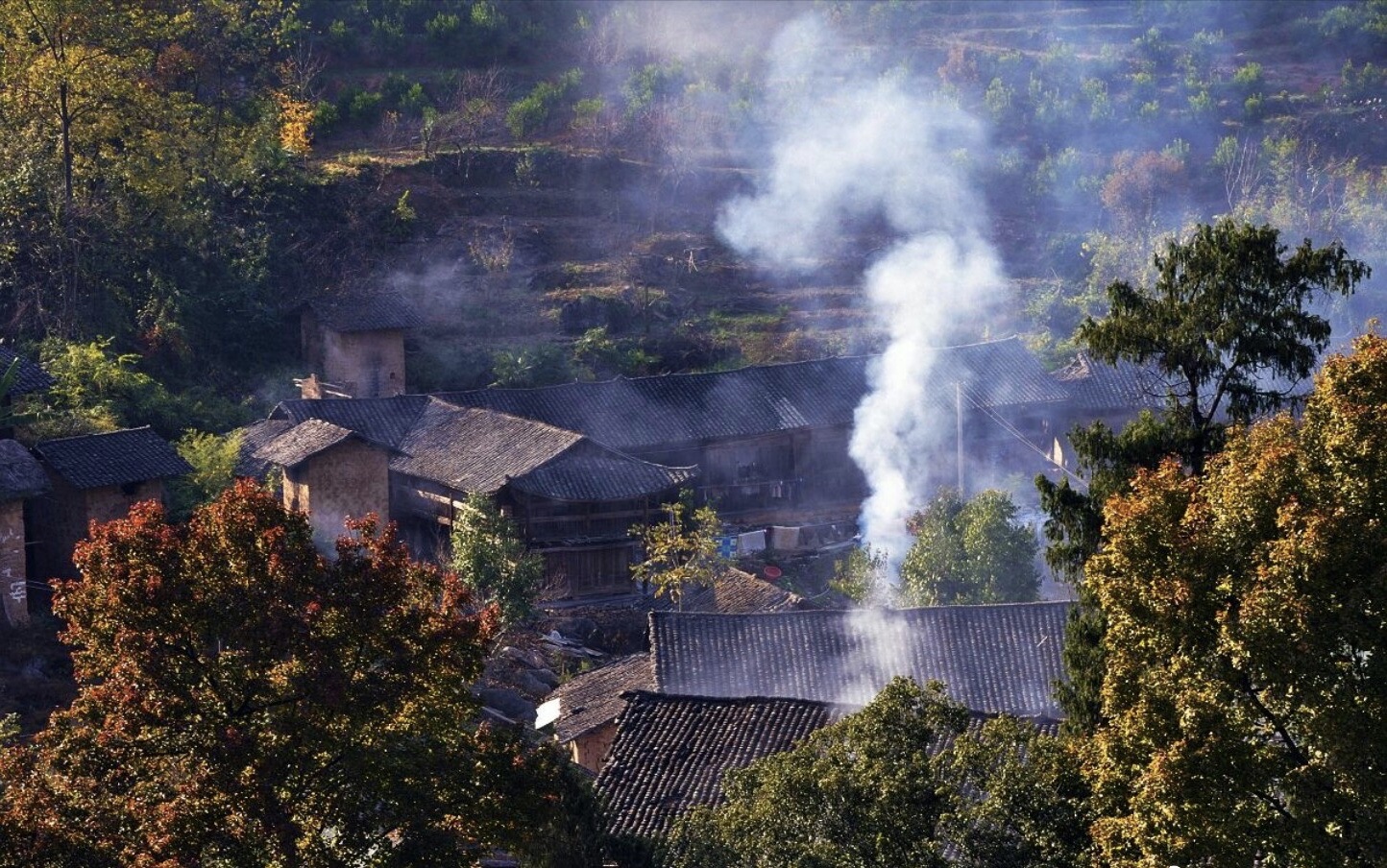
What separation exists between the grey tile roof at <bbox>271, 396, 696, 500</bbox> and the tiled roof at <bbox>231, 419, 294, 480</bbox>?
14.1 inches

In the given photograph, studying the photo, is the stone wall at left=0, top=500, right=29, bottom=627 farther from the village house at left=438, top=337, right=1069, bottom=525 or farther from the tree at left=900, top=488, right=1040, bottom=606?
the tree at left=900, top=488, right=1040, bottom=606

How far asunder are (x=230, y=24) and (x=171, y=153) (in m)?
6.72

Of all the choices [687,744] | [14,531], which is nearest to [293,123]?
[14,531]

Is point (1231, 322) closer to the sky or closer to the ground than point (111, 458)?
closer to the sky

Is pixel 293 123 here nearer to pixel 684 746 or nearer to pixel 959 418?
pixel 959 418

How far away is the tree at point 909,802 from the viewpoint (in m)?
10.6

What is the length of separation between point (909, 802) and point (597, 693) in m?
8.98

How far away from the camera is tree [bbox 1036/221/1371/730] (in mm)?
12836

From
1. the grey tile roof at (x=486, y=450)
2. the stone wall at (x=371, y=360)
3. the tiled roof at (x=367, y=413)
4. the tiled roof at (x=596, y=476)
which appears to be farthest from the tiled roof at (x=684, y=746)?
the stone wall at (x=371, y=360)

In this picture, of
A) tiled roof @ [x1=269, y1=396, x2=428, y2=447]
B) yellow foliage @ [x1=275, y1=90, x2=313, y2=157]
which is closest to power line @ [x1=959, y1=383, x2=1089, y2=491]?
tiled roof @ [x1=269, y1=396, x2=428, y2=447]

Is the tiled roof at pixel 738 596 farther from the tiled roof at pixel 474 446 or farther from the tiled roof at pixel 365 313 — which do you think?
the tiled roof at pixel 365 313

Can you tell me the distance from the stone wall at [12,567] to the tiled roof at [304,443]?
485 centimetres

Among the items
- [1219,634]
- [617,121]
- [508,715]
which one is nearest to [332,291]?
[617,121]

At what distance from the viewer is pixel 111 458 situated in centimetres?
2247
